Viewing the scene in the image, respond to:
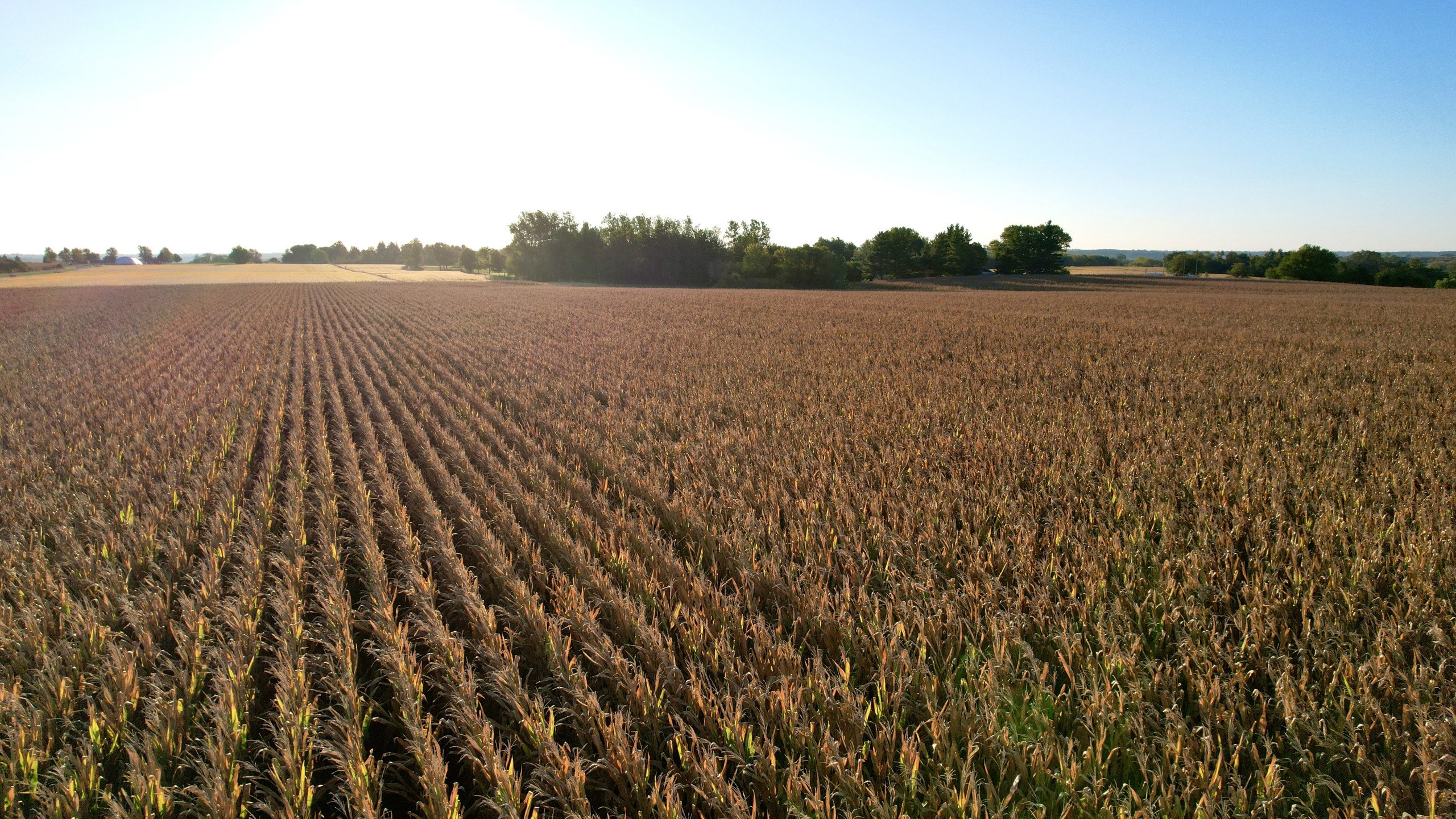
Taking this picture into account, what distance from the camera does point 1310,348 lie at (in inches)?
466

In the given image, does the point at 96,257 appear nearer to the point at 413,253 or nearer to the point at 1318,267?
the point at 413,253

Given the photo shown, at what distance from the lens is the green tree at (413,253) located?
126m

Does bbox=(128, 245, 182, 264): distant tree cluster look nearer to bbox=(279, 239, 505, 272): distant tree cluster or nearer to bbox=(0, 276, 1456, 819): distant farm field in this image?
bbox=(279, 239, 505, 272): distant tree cluster

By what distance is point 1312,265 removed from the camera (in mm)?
65688

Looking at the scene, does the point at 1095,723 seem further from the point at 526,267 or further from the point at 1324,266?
the point at 1324,266

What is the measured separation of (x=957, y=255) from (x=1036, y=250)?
10098 millimetres

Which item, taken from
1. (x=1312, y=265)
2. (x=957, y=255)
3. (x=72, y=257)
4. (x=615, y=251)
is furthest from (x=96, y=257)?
(x=1312, y=265)

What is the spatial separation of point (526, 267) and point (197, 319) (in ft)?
184

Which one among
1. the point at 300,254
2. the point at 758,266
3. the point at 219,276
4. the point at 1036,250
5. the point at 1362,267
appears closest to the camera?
the point at 758,266

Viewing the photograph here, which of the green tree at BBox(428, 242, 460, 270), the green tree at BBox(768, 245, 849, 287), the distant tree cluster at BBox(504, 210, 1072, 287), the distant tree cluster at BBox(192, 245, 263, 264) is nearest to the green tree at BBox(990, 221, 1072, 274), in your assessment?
the distant tree cluster at BBox(504, 210, 1072, 287)

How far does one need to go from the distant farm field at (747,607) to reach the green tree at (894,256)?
77.2m

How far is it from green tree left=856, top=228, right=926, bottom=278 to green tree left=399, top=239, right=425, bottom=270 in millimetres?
82480

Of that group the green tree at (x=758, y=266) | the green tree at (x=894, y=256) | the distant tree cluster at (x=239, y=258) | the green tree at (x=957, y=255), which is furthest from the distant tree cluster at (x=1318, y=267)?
the distant tree cluster at (x=239, y=258)

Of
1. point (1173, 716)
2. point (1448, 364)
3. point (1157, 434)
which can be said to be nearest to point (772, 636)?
point (1173, 716)
